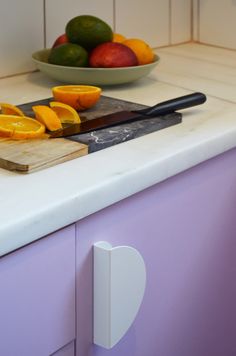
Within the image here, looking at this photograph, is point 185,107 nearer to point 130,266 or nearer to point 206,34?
point 130,266

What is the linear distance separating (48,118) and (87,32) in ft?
1.03

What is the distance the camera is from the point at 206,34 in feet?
5.48

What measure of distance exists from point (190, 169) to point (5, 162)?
27 centimetres

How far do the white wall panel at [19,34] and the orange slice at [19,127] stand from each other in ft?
1.21

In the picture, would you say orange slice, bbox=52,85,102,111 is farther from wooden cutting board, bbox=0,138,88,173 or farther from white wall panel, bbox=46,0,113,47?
white wall panel, bbox=46,0,113,47

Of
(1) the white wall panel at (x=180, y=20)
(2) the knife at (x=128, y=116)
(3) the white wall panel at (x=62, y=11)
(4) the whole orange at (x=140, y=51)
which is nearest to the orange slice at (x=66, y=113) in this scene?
(2) the knife at (x=128, y=116)

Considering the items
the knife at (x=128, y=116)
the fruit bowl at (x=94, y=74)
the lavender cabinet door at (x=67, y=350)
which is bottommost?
the lavender cabinet door at (x=67, y=350)

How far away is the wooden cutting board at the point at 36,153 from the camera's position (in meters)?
0.81

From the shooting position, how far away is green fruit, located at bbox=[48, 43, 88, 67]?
1.18m

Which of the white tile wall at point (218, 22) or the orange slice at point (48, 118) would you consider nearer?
the orange slice at point (48, 118)

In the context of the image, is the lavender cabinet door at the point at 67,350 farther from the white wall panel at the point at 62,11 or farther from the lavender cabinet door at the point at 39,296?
the white wall panel at the point at 62,11

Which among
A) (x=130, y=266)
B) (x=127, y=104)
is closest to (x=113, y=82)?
(x=127, y=104)

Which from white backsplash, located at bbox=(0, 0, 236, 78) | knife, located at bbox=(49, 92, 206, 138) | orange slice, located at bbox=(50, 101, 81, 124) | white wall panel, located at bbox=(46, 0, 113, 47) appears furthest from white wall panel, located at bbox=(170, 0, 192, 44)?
orange slice, located at bbox=(50, 101, 81, 124)

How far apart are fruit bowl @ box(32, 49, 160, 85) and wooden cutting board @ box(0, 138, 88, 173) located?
0.99ft
